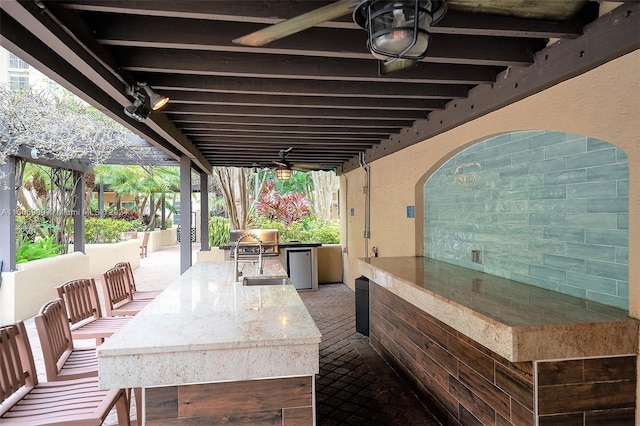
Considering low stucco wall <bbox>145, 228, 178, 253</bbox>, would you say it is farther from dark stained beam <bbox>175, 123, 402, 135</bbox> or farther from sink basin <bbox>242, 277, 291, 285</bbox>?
sink basin <bbox>242, 277, 291, 285</bbox>

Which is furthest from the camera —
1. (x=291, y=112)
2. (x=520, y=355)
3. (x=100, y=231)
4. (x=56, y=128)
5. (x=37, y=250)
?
(x=100, y=231)

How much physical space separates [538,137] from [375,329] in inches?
103

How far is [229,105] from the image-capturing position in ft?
11.9

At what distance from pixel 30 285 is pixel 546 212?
644cm

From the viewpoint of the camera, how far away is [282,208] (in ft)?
32.4

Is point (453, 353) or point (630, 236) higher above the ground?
point (630, 236)

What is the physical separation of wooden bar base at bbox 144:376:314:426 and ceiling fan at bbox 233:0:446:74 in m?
1.51

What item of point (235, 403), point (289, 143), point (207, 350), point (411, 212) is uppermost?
point (289, 143)

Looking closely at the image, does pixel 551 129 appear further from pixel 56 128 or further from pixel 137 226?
pixel 137 226

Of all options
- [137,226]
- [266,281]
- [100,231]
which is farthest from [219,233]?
→ [137,226]

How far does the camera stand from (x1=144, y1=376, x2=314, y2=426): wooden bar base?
5.93 ft

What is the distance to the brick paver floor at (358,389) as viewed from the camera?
2894 mm

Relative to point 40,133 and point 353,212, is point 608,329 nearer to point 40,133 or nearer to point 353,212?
point 353,212

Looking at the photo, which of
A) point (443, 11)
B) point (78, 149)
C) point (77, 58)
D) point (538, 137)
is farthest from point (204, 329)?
point (78, 149)
